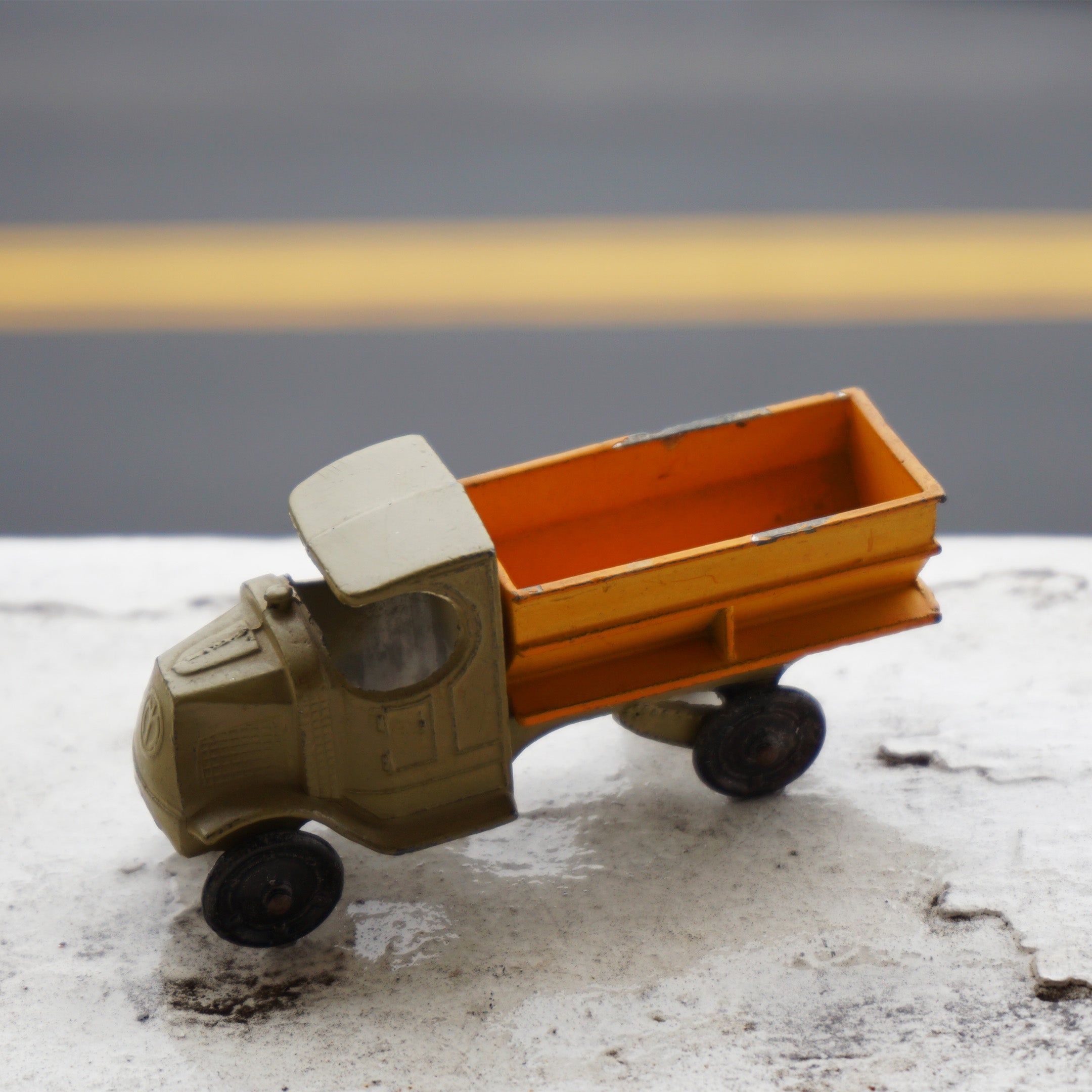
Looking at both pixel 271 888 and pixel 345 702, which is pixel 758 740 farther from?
pixel 271 888

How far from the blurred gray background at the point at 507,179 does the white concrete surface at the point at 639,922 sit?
84.4 inches

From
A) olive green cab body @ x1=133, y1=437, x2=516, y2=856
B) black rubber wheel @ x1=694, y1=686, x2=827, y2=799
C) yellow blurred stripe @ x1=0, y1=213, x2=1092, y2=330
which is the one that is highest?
yellow blurred stripe @ x1=0, y1=213, x2=1092, y2=330

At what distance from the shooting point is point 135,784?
4.59 m

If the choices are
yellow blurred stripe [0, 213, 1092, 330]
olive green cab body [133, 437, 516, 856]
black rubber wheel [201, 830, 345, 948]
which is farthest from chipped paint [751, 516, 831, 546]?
yellow blurred stripe [0, 213, 1092, 330]

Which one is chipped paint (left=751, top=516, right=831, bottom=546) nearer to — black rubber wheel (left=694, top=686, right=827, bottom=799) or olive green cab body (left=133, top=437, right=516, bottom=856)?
black rubber wheel (left=694, top=686, right=827, bottom=799)

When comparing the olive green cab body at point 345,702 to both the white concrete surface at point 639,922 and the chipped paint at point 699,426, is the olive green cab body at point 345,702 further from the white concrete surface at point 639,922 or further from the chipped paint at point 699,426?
the chipped paint at point 699,426

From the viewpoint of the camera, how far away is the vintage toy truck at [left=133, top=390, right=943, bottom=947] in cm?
369

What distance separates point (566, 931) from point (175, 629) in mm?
1919

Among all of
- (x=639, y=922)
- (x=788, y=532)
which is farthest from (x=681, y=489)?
(x=639, y=922)

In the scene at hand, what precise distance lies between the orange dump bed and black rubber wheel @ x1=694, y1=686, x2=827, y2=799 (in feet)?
0.52

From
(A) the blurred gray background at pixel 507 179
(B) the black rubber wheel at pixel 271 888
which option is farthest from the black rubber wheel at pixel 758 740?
(A) the blurred gray background at pixel 507 179

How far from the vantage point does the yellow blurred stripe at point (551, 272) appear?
739 centimetres

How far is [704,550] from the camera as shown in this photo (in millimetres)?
3771

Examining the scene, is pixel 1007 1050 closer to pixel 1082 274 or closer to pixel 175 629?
pixel 175 629
